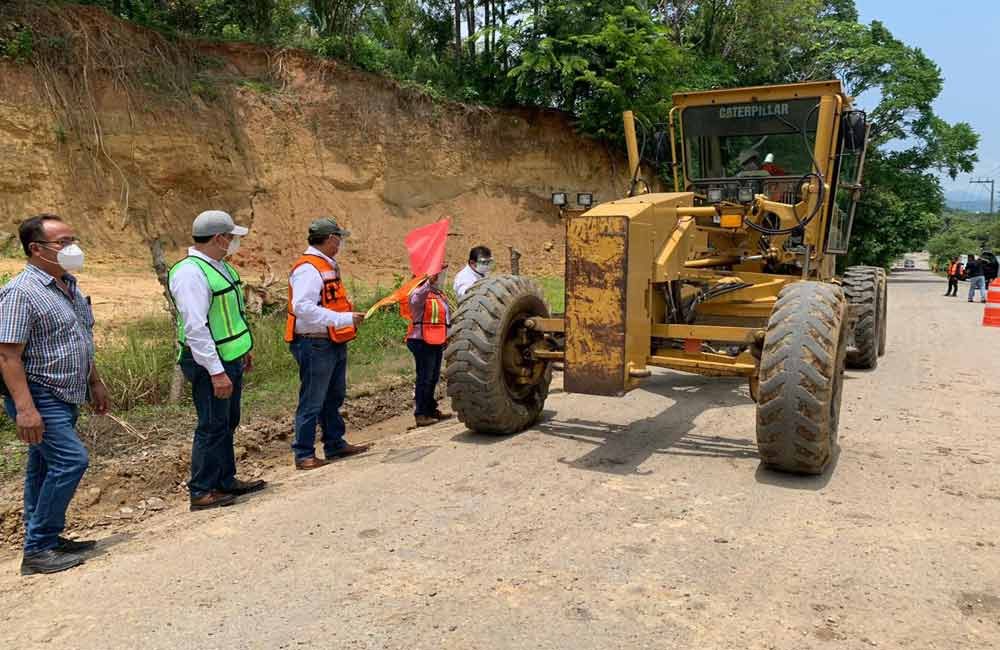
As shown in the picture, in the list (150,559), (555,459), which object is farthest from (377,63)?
(150,559)

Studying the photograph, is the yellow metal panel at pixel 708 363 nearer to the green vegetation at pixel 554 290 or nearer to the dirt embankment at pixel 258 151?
the green vegetation at pixel 554 290

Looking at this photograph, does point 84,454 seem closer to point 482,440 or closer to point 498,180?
point 482,440

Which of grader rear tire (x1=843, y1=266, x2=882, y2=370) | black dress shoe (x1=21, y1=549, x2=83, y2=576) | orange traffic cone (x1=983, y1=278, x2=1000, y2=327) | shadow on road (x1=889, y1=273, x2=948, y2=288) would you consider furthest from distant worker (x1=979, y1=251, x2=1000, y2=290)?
black dress shoe (x1=21, y1=549, x2=83, y2=576)

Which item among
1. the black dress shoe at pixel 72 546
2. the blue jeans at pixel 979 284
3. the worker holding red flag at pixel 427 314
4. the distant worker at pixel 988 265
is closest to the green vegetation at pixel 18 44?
the worker holding red flag at pixel 427 314

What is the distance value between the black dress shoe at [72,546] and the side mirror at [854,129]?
6.92 m

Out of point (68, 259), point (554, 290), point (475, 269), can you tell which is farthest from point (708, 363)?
point (554, 290)

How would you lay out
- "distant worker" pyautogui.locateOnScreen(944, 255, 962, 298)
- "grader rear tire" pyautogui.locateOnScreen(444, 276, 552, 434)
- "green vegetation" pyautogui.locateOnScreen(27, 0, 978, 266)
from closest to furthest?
"grader rear tire" pyautogui.locateOnScreen(444, 276, 552, 434) → "green vegetation" pyautogui.locateOnScreen(27, 0, 978, 266) → "distant worker" pyautogui.locateOnScreen(944, 255, 962, 298)

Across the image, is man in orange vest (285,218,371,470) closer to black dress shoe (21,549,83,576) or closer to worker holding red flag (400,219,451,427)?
worker holding red flag (400,219,451,427)

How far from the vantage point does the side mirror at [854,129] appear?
23.0ft

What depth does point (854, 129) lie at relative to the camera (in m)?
7.09

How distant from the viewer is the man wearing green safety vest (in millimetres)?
4402

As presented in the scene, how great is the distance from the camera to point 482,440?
5934 mm

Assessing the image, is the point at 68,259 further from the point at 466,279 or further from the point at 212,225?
the point at 466,279

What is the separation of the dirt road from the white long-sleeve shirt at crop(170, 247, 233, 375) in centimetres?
93
